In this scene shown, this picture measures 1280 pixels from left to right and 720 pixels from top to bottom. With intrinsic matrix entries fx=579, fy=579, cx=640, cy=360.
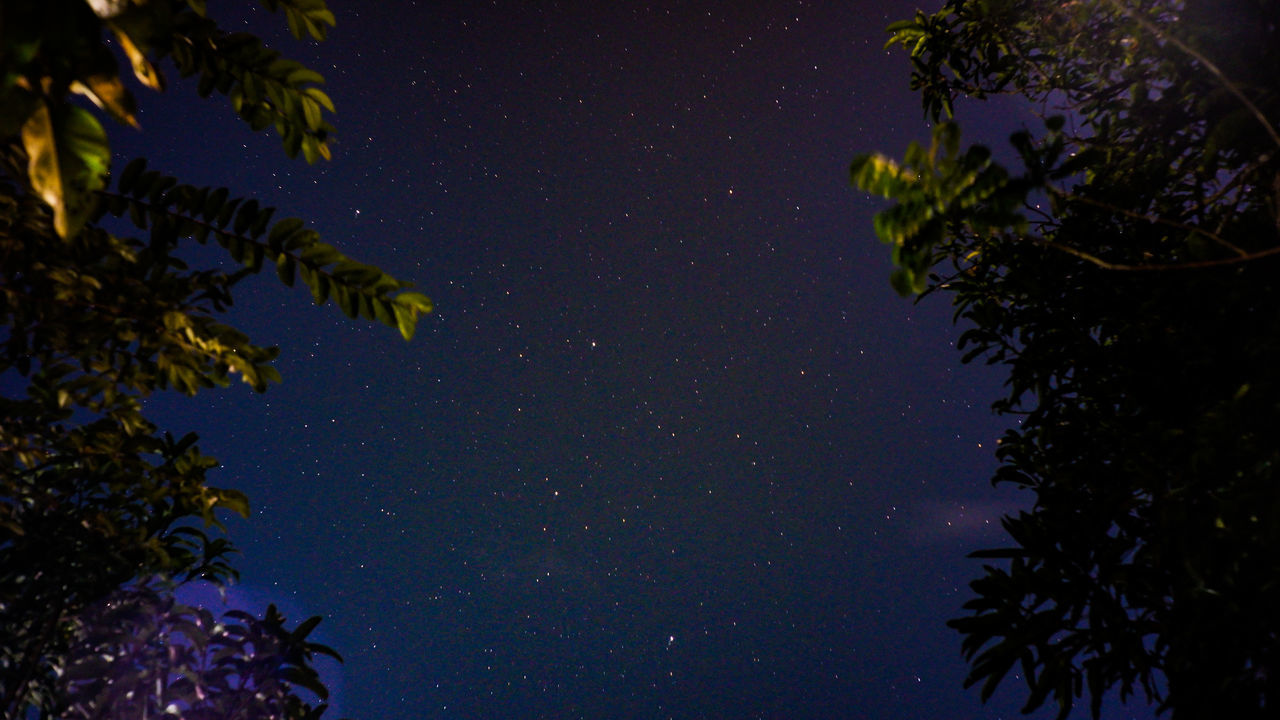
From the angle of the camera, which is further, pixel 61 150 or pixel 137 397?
pixel 137 397

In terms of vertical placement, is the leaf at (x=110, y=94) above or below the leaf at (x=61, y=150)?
above

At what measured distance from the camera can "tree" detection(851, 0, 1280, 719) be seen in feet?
3.63

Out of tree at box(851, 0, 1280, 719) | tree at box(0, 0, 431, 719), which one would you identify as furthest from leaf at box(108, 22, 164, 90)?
tree at box(851, 0, 1280, 719)

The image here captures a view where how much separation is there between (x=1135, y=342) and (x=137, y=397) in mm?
2701

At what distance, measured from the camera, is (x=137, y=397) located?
1.49 meters

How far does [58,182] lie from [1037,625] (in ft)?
6.27

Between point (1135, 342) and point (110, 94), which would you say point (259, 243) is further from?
point (1135, 342)

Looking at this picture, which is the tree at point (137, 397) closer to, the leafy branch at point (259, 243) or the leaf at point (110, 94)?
the leafy branch at point (259, 243)

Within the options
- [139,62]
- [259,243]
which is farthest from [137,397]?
[139,62]

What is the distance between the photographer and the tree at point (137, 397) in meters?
1.10

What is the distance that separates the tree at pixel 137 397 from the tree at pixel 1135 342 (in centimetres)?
Result: 118

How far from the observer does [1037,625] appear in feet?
4.67

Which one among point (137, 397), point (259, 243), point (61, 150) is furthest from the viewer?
point (137, 397)

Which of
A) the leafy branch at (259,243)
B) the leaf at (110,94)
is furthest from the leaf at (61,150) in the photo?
the leafy branch at (259,243)
